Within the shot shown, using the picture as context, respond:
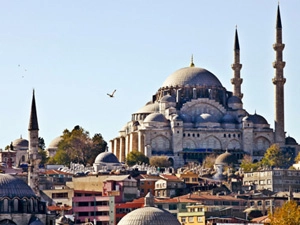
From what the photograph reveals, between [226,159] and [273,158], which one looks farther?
[273,158]

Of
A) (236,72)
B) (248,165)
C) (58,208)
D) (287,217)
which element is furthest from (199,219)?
(236,72)

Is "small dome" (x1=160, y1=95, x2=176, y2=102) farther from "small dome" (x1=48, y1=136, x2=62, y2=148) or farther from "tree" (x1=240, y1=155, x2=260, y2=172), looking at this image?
"tree" (x1=240, y1=155, x2=260, y2=172)

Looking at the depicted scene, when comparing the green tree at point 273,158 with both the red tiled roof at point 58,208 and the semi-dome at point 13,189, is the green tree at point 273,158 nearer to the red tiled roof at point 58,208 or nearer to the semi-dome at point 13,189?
the red tiled roof at point 58,208

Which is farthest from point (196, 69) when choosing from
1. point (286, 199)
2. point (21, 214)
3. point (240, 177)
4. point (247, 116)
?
point (21, 214)

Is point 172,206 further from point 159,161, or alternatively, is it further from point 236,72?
point 236,72

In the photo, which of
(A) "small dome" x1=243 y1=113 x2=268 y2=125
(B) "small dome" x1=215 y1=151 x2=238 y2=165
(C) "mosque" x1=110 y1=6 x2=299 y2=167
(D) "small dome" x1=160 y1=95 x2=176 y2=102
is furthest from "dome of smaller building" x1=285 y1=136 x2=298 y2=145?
(D) "small dome" x1=160 y1=95 x2=176 y2=102

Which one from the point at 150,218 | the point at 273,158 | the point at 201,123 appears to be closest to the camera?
the point at 150,218

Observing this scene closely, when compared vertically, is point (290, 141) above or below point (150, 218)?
above
